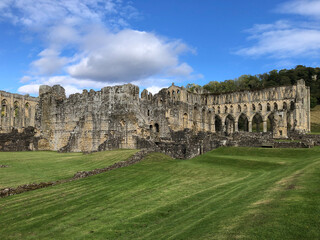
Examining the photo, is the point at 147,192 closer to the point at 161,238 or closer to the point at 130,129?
the point at 161,238

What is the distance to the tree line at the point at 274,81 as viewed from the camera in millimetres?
87750

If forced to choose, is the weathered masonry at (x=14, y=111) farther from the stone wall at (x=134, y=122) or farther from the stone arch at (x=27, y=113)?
the stone wall at (x=134, y=122)

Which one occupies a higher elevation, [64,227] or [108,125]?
[108,125]

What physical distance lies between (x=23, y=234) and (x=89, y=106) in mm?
28562

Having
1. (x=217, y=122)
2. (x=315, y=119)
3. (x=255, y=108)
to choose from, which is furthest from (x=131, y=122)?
(x=315, y=119)

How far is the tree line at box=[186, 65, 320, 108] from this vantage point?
288ft

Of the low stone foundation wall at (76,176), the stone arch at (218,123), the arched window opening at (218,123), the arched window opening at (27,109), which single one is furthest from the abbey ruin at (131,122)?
the arched window opening at (27,109)

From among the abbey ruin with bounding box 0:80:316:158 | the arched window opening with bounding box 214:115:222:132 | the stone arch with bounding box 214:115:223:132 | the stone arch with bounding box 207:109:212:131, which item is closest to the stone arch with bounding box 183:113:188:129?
the abbey ruin with bounding box 0:80:316:158

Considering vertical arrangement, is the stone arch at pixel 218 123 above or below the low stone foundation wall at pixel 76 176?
above

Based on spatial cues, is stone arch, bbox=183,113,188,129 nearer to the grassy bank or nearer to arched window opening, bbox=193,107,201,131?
arched window opening, bbox=193,107,201,131

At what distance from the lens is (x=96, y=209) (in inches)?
392

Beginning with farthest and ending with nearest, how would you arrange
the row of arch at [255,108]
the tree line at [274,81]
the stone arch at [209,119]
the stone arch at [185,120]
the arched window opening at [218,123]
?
1. the tree line at [274,81]
2. the arched window opening at [218,123]
3. the row of arch at [255,108]
4. the stone arch at [209,119]
5. the stone arch at [185,120]

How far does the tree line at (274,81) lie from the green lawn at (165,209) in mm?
74286

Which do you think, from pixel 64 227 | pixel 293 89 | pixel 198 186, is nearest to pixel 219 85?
pixel 293 89
